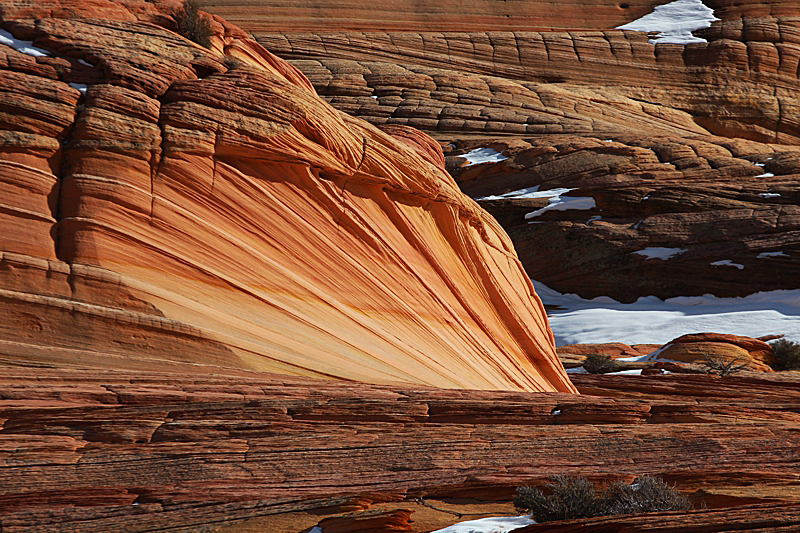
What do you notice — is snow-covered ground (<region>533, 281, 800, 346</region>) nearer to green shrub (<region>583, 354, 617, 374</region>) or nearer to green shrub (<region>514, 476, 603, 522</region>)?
green shrub (<region>583, 354, 617, 374</region>)

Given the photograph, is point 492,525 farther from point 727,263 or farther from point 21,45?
point 727,263

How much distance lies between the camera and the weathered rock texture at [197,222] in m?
7.57

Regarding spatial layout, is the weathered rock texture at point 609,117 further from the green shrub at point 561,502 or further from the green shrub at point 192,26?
the green shrub at point 561,502

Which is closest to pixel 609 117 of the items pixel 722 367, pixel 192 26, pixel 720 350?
pixel 720 350

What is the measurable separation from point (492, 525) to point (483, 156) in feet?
106

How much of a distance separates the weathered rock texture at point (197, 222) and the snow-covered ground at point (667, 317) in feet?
55.2

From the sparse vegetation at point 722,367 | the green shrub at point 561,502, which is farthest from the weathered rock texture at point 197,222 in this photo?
the sparse vegetation at point 722,367

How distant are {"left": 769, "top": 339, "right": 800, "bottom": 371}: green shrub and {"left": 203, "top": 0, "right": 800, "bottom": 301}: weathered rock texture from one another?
300 inches

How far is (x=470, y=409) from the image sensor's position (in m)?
6.97

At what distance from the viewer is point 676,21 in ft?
163

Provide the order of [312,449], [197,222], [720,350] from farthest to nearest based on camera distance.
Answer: [720,350]
[197,222]
[312,449]

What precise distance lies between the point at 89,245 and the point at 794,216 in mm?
29499

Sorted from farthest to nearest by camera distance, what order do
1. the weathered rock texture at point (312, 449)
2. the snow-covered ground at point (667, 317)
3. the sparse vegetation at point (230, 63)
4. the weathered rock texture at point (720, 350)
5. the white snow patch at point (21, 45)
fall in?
1. the snow-covered ground at point (667, 317)
2. the weathered rock texture at point (720, 350)
3. the sparse vegetation at point (230, 63)
4. the white snow patch at point (21, 45)
5. the weathered rock texture at point (312, 449)

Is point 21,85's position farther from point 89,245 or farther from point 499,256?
point 499,256
